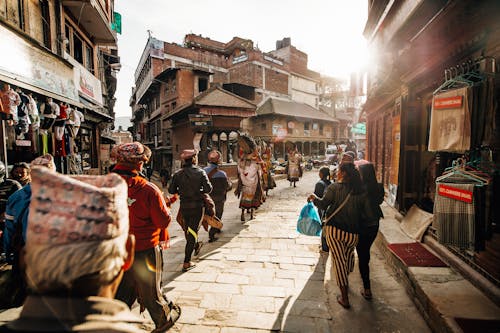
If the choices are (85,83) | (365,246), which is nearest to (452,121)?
(365,246)

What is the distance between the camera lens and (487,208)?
329 centimetres

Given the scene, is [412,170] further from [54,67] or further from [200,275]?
[54,67]

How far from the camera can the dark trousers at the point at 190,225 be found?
4.93 meters

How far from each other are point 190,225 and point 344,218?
2.83 m

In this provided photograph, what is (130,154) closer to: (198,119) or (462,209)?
(462,209)

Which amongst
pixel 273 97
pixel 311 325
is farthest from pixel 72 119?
pixel 273 97

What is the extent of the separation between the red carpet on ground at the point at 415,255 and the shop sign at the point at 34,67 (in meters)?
8.61

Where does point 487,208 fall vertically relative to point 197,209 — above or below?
above

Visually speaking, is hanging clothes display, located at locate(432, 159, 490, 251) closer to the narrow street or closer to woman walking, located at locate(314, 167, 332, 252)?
the narrow street

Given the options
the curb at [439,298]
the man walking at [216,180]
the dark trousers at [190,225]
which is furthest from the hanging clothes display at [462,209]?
the man walking at [216,180]

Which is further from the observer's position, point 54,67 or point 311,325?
point 54,67

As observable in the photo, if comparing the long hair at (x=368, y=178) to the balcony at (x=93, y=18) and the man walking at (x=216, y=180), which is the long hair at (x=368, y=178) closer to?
the man walking at (x=216, y=180)

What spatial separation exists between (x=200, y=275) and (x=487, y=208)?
14.4 ft

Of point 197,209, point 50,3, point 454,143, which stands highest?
point 50,3
